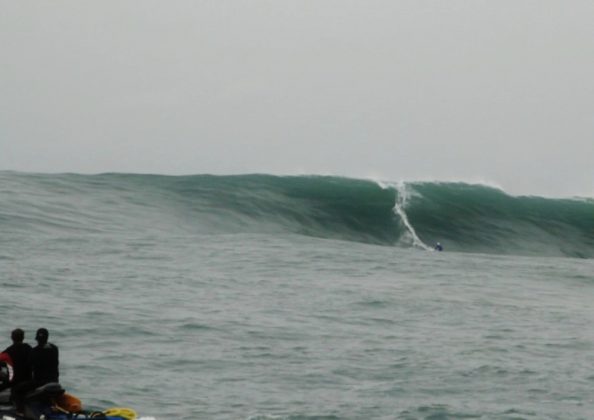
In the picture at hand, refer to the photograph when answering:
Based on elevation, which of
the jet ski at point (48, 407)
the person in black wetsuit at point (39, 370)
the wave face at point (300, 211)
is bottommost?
the jet ski at point (48, 407)

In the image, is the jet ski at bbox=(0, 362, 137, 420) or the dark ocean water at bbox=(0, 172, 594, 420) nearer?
the jet ski at bbox=(0, 362, 137, 420)

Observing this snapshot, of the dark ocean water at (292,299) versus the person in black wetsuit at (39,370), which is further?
the dark ocean water at (292,299)

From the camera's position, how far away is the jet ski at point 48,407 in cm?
1869

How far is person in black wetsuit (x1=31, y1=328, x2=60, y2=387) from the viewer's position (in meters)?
18.6

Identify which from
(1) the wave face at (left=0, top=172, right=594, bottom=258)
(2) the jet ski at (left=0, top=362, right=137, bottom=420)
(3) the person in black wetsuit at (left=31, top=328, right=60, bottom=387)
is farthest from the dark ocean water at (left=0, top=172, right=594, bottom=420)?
(3) the person in black wetsuit at (left=31, top=328, right=60, bottom=387)

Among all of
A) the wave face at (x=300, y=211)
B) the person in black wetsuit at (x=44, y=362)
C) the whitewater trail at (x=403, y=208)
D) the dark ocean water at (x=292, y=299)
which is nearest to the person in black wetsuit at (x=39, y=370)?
the person in black wetsuit at (x=44, y=362)

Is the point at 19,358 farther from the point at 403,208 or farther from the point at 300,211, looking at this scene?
the point at 403,208

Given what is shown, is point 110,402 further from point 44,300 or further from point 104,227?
point 104,227

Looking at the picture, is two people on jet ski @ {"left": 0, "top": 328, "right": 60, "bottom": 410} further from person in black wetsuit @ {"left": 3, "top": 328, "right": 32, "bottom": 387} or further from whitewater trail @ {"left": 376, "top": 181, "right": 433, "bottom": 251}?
Result: whitewater trail @ {"left": 376, "top": 181, "right": 433, "bottom": 251}

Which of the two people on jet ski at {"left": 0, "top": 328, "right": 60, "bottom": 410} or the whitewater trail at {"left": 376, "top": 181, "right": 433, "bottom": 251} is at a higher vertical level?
the whitewater trail at {"left": 376, "top": 181, "right": 433, "bottom": 251}

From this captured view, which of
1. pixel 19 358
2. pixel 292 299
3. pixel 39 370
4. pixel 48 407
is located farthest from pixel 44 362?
pixel 292 299

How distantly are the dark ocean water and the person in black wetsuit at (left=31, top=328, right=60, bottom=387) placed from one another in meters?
2.76

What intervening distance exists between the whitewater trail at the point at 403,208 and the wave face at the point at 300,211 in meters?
0.05

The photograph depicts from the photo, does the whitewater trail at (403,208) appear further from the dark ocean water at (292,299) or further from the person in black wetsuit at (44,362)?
the person in black wetsuit at (44,362)
